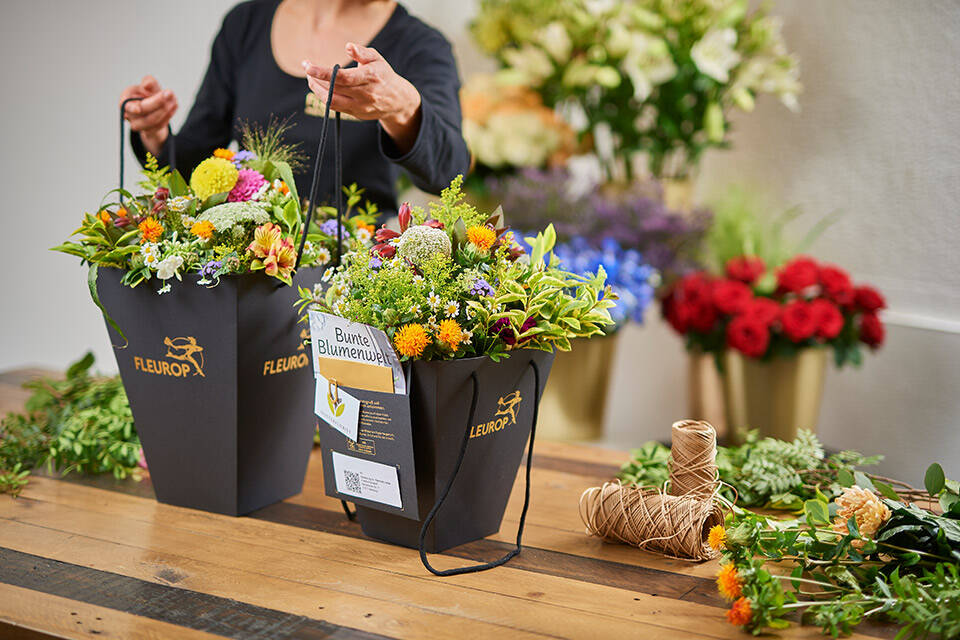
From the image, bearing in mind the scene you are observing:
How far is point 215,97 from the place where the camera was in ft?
5.52

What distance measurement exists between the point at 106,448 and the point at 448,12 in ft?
8.54

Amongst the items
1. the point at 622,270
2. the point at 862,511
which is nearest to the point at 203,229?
the point at 862,511

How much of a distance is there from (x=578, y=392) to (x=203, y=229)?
5.54ft

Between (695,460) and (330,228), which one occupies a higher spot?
(330,228)

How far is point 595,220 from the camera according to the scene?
2.55 m

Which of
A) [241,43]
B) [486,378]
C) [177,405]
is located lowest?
[177,405]

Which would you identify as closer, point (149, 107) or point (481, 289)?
point (481, 289)

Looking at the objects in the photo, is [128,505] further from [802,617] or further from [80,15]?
[80,15]

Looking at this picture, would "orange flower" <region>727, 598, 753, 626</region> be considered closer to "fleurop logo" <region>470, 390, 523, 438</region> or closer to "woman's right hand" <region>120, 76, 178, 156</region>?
"fleurop logo" <region>470, 390, 523, 438</region>

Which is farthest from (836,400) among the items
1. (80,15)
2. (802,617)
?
(80,15)

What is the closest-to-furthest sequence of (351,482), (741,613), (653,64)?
1. (741,613)
2. (351,482)
3. (653,64)

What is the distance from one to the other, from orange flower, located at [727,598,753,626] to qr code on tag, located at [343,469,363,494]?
478 millimetres

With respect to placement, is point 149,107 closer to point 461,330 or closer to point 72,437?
point 72,437

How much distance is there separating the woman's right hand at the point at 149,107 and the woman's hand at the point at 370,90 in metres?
0.37
